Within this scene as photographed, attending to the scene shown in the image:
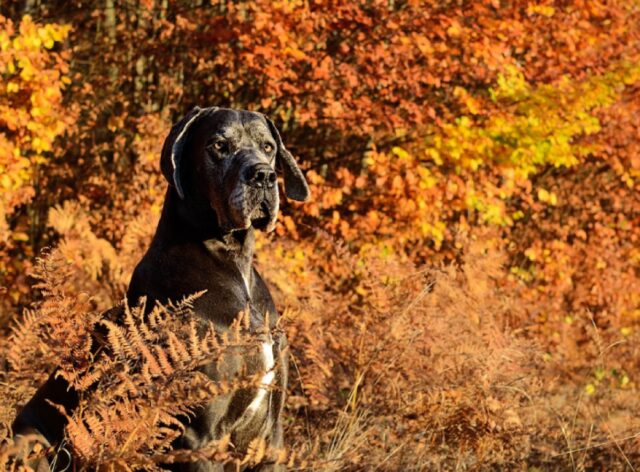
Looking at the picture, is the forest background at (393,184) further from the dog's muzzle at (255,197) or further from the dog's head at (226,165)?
the dog's head at (226,165)

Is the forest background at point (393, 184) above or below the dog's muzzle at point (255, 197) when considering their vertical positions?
below

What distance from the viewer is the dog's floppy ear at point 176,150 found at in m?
4.03

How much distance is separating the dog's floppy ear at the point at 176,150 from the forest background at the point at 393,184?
1.83 metres

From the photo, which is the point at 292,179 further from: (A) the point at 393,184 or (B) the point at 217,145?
(A) the point at 393,184

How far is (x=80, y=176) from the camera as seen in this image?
11188 millimetres

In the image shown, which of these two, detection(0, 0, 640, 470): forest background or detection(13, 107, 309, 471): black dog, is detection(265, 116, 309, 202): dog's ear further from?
detection(0, 0, 640, 470): forest background

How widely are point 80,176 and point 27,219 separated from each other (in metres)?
0.74

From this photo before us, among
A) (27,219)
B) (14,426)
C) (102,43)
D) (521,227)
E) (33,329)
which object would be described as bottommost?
(521,227)

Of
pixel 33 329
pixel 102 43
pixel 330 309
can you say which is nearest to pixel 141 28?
pixel 102 43

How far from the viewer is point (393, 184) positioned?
32.8ft

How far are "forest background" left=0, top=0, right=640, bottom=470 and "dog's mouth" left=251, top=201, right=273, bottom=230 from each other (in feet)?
4.89

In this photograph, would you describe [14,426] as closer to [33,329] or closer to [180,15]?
[33,329]

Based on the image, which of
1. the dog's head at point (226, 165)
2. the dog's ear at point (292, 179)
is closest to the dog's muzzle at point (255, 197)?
the dog's head at point (226, 165)

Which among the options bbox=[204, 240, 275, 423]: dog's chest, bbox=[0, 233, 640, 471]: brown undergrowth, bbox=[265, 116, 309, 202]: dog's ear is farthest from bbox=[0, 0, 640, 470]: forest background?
bbox=[204, 240, 275, 423]: dog's chest
